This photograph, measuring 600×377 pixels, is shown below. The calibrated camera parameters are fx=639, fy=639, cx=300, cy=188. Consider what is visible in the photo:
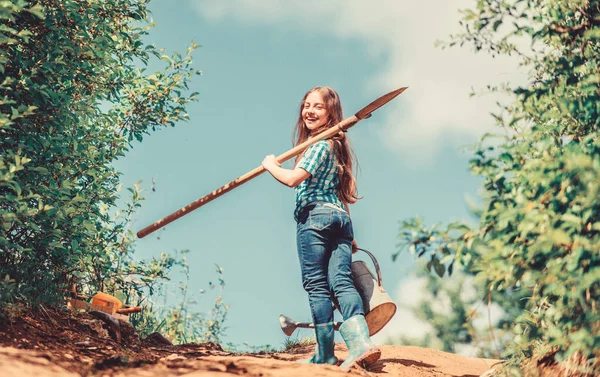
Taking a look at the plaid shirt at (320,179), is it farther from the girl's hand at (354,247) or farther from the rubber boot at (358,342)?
the rubber boot at (358,342)

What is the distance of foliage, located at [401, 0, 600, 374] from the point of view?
2.84 meters

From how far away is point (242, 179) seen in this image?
5.21m

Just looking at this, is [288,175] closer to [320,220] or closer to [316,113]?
[320,220]

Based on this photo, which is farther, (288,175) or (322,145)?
(322,145)

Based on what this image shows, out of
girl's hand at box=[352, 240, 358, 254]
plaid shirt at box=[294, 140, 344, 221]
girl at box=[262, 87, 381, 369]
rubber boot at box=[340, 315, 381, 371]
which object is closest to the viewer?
rubber boot at box=[340, 315, 381, 371]

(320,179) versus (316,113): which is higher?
(316,113)

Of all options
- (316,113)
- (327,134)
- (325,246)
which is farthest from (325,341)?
(316,113)

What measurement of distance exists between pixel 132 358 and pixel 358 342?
165cm

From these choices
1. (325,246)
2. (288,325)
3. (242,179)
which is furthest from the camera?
(288,325)

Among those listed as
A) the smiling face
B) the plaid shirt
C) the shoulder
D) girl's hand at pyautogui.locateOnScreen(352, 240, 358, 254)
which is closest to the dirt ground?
girl's hand at pyautogui.locateOnScreen(352, 240, 358, 254)

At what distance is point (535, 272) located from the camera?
10.0ft

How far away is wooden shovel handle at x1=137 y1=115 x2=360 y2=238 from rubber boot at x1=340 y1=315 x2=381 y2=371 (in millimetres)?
1358

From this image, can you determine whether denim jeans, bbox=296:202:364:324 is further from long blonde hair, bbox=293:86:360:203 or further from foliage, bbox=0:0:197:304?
foliage, bbox=0:0:197:304

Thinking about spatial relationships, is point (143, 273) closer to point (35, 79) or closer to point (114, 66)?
point (114, 66)
